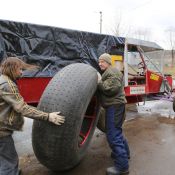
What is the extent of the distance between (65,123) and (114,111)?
3.10ft

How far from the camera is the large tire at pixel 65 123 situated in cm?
367

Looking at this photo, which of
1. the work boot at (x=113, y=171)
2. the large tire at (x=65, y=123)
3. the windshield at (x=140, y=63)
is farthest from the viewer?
the windshield at (x=140, y=63)

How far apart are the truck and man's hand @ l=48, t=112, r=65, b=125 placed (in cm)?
6

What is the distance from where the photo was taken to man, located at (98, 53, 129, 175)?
4.25 metres

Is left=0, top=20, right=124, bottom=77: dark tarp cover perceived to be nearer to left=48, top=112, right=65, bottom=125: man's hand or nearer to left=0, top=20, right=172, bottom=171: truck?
left=0, top=20, right=172, bottom=171: truck

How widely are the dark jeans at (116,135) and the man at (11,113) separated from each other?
93 centimetres

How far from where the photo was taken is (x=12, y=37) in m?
6.40

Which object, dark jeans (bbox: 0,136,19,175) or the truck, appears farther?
the truck

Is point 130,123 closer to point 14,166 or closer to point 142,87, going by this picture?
point 142,87

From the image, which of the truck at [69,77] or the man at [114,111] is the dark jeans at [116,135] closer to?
the man at [114,111]

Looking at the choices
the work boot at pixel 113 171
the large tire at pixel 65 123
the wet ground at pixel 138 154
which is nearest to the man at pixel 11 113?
the large tire at pixel 65 123

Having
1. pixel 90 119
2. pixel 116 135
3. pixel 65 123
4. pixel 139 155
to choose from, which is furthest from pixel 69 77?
pixel 139 155

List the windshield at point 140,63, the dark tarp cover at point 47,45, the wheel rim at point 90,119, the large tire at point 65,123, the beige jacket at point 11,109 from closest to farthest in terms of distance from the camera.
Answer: the beige jacket at point 11,109 < the large tire at point 65,123 < the wheel rim at point 90,119 < the dark tarp cover at point 47,45 < the windshield at point 140,63

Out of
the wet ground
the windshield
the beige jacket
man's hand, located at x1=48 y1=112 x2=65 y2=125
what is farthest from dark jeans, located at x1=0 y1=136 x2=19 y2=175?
the windshield
